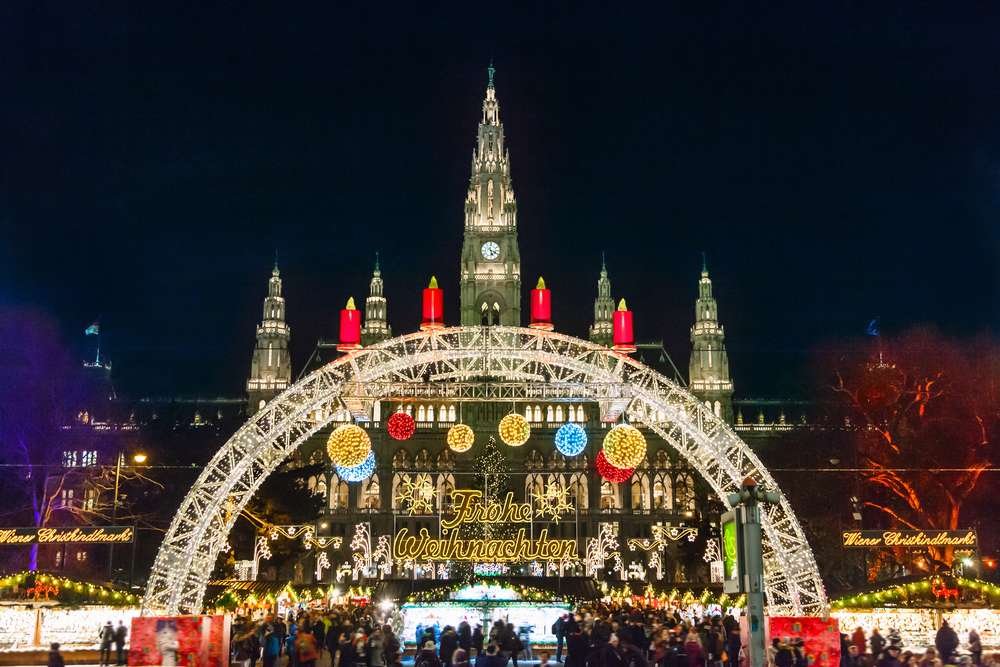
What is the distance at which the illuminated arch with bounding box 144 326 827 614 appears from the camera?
27.5 meters

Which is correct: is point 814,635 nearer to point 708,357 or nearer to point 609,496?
point 609,496

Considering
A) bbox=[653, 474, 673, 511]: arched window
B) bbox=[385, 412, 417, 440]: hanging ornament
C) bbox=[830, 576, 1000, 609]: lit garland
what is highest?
bbox=[653, 474, 673, 511]: arched window

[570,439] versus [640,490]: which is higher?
[640,490]

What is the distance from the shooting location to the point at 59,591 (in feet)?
101

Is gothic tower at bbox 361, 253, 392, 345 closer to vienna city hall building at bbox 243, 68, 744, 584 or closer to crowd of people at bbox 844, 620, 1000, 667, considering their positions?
vienna city hall building at bbox 243, 68, 744, 584

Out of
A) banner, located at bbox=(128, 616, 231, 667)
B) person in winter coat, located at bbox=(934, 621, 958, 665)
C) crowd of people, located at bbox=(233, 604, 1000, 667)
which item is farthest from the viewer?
person in winter coat, located at bbox=(934, 621, 958, 665)

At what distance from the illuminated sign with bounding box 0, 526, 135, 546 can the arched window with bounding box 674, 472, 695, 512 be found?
3908 cm

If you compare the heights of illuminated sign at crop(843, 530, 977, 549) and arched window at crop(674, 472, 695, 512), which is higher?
arched window at crop(674, 472, 695, 512)

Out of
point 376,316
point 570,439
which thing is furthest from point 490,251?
point 570,439

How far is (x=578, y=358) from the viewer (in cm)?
2962

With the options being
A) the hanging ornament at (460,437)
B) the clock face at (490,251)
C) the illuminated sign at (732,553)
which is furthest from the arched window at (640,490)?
the illuminated sign at (732,553)

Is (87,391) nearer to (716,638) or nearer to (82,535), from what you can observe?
(82,535)

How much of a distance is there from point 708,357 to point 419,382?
231 feet

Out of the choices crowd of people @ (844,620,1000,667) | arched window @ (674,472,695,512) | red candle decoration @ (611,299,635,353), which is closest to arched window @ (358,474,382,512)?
arched window @ (674,472,695,512)
